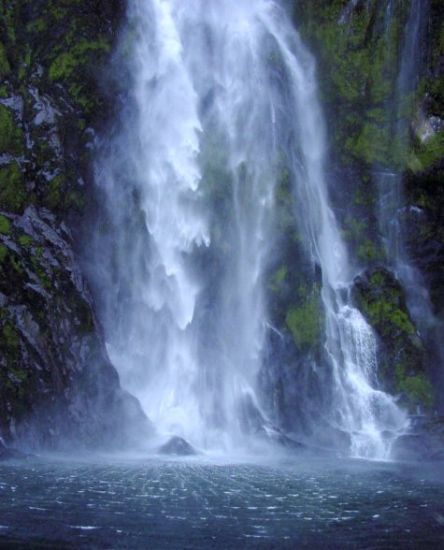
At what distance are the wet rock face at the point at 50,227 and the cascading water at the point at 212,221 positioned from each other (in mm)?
1465

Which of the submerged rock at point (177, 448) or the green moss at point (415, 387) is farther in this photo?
the green moss at point (415, 387)

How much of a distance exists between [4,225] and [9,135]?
3351 mm

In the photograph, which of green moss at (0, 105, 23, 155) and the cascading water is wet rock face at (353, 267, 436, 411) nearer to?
the cascading water

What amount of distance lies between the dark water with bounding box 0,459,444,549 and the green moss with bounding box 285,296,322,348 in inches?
305

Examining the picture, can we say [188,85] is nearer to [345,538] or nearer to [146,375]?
[146,375]

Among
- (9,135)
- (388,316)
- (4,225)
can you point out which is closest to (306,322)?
(388,316)

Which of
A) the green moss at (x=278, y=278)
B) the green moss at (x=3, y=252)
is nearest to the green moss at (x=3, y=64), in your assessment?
the green moss at (x=3, y=252)

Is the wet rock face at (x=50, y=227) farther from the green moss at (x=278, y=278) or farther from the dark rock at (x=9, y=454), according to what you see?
the green moss at (x=278, y=278)

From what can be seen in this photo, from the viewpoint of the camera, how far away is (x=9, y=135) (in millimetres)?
20594

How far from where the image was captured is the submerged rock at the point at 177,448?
1762 cm

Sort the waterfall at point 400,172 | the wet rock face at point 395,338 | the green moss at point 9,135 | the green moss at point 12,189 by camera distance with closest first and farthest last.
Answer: the green moss at point 12,189
the green moss at point 9,135
the wet rock face at point 395,338
the waterfall at point 400,172

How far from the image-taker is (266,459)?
17656 millimetres

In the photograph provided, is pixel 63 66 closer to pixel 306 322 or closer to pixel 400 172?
pixel 306 322

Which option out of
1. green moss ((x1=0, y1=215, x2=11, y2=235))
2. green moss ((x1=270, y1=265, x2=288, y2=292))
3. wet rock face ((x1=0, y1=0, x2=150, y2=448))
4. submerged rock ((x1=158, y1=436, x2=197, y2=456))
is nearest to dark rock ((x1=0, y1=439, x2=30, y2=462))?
wet rock face ((x1=0, y1=0, x2=150, y2=448))
